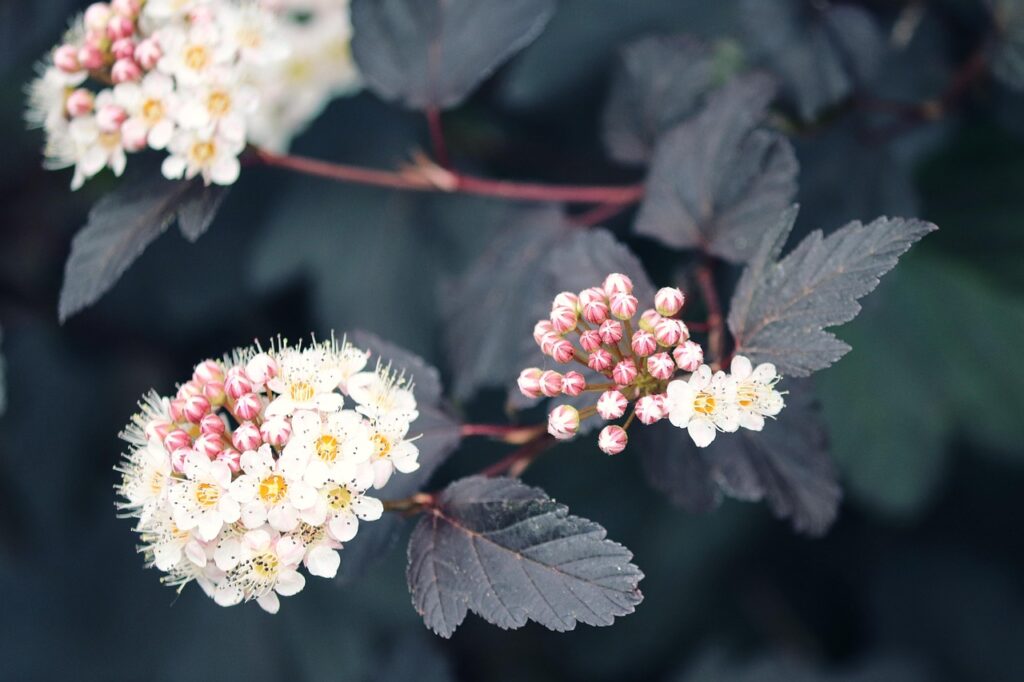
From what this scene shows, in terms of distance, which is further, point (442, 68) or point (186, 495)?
point (442, 68)

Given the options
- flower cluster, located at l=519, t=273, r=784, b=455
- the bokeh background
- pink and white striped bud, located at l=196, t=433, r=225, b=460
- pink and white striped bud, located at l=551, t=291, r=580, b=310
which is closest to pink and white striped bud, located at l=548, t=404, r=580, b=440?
flower cluster, located at l=519, t=273, r=784, b=455

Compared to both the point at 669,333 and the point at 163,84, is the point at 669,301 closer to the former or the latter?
the point at 669,333

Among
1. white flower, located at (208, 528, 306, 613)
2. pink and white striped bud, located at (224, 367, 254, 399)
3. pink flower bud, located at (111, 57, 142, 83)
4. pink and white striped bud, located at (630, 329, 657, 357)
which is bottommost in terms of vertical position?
white flower, located at (208, 528, 306, 613)

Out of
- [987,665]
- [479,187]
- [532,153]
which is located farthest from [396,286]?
[987,665]

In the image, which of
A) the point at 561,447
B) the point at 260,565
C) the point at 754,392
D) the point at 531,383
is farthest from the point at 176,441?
the point at 561,447

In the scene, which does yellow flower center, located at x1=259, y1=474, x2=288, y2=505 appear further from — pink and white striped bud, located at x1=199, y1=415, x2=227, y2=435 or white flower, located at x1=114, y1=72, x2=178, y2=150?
white flower, located at x1=114, y1=72, x2=178, y2=150

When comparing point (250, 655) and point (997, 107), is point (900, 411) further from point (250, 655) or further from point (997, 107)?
point (250, 655)
